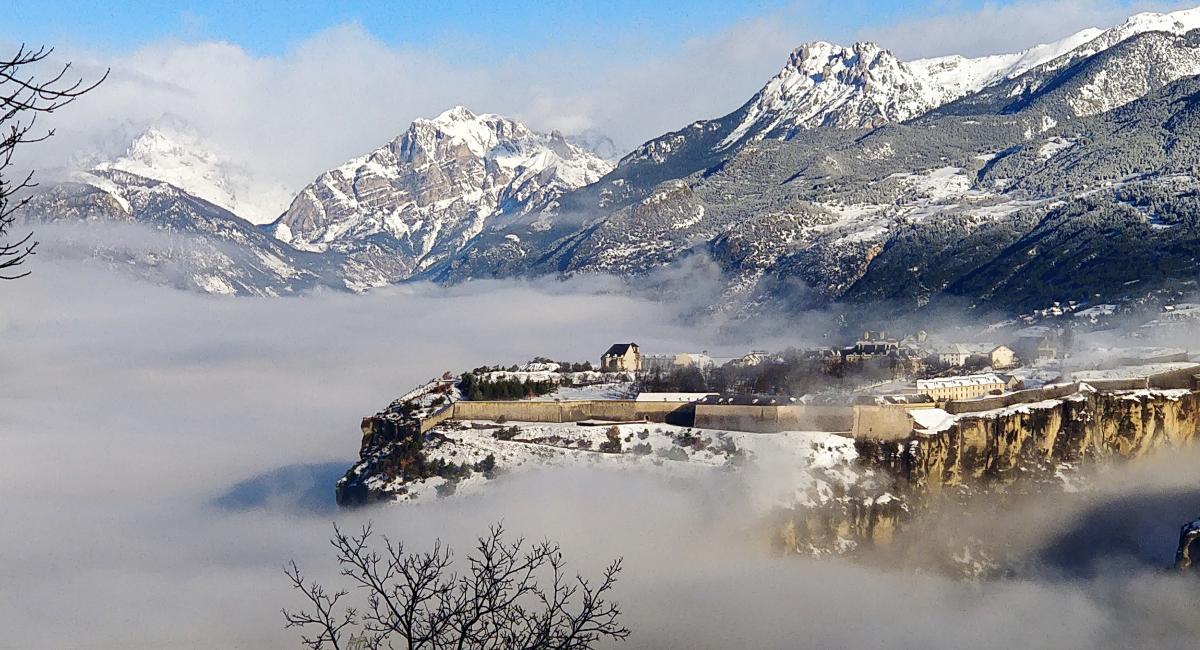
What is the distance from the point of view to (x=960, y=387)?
123m

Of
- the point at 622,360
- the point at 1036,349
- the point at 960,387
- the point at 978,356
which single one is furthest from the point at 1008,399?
the point at 622,360

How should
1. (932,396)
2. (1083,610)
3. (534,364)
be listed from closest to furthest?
(1083,610) → (932,396) → (534,364)

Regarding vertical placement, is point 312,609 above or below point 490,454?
below

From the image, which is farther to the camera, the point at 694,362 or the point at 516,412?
the point at 694,362

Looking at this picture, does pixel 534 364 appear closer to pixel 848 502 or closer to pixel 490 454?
pixel 490 454

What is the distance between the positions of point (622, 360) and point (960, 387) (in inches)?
1724

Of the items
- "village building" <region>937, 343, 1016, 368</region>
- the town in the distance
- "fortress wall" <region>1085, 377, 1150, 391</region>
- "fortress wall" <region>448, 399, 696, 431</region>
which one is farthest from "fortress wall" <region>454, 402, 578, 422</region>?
"village building" <region>937, 343, 1016, 368</region>

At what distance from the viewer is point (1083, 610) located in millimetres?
91688

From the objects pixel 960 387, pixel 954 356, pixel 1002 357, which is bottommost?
pixel 960 387

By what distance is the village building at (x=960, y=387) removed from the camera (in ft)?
395

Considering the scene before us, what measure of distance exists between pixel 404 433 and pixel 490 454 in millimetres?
11040

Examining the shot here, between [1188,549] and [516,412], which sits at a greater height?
[516,412]

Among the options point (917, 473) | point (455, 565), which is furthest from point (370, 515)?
point (917, 473)

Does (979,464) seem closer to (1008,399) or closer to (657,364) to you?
(1008,399)
